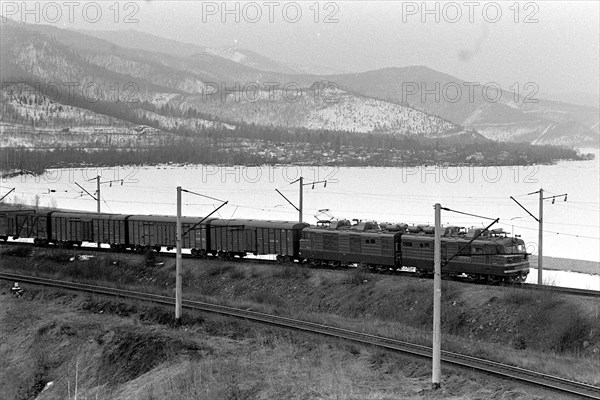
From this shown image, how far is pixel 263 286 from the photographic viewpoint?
55.6 meters

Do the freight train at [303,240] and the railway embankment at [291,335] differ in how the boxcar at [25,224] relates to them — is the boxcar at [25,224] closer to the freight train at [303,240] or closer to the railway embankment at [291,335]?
the freight train at [303,240]

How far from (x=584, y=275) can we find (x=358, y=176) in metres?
93.8

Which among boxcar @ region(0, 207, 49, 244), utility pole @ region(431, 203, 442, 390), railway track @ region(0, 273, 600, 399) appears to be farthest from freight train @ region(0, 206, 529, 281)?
utility pole @ region(431, 203, 442, 390)

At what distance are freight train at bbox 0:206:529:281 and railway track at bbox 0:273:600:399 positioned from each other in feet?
19.7

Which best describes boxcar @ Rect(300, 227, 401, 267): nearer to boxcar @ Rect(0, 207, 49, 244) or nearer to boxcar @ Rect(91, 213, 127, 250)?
boxcar @ Rect(91, 213, 127, 250)

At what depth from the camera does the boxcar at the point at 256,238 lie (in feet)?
191

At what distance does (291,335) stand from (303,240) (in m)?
20.9

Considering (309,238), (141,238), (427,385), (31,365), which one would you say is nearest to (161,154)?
(141,238)

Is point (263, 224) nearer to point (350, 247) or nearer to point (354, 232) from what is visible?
point (350, 247)

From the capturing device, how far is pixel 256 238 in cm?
6050

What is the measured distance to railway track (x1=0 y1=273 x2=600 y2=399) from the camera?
1112 inches

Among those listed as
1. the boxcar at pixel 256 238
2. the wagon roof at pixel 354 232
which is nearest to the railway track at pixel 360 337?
the wagon roof at pixel 354 232

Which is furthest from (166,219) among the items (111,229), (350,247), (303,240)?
(350,247)

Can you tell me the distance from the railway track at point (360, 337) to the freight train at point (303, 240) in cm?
600
